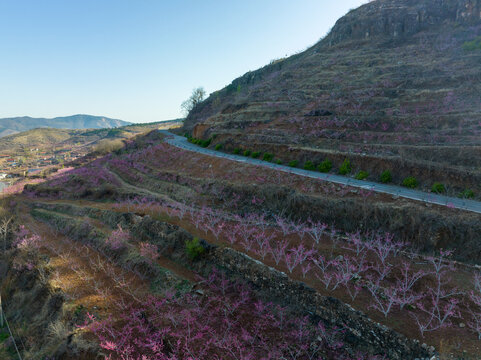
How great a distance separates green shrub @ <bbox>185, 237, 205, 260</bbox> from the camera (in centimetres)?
1600

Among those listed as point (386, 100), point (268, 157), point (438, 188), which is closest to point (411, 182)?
point (438, 188)

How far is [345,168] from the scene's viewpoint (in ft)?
77.7

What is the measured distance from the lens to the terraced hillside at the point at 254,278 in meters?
9.89

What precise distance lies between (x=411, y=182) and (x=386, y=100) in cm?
1982

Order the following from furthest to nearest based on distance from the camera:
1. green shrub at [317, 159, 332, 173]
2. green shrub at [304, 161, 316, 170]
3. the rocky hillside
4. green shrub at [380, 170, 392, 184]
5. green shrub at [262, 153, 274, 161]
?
green shrub at [262, 153, 274, 161]
green shrub at [304, 161, 316, 170]
green shrub at [317, 159, 332, 173]
the rocky hillside
green shrub at [380, 170, 392, 184]

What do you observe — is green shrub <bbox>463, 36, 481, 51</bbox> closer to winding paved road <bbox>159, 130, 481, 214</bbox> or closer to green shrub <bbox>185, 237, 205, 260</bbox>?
winding paved road <bbox>159, 130, 481, 214</bbox>

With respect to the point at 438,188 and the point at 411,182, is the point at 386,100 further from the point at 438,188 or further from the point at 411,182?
the point at 438,188

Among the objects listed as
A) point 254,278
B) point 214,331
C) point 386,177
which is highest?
point 386,177

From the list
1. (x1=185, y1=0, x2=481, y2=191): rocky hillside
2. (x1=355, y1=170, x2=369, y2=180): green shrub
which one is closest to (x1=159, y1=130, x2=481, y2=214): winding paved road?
(x1=355, y1=170, x2=369, y2=180): green shrub

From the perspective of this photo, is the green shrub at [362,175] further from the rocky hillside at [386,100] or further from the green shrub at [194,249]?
the green shrub at [194,249]

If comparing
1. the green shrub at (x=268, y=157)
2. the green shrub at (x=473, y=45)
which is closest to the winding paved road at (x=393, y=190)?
the green shrub at (x=268, y=157)

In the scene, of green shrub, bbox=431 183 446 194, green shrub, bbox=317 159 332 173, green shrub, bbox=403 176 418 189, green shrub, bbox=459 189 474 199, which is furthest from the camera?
green shrub, bbox=317 159 332 173

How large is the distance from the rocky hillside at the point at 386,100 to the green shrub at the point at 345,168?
0.88 m

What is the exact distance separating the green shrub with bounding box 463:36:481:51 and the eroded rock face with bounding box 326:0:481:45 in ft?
42.8
